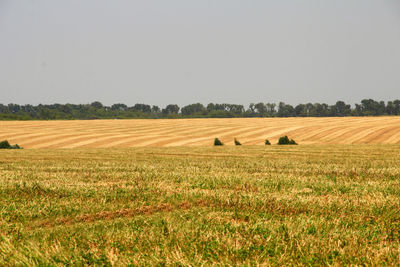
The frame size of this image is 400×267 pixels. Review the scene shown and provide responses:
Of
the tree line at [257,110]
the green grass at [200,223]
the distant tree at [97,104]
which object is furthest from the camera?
the distant tree at [97,104]

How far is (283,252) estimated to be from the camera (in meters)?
4.38

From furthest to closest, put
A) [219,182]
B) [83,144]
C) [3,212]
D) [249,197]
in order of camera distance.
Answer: [83,144] < [219,182] < [249,197] < [3,212]

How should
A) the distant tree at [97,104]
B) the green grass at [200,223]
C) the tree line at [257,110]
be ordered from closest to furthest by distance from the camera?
the green grass at [200,223]
the tree line at [257,110]
the distant tree at [97,104]

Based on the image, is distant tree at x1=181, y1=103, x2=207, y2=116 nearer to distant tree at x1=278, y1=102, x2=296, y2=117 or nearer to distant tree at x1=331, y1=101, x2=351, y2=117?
distant tree at x1=278, y1=102, x2=296, y2=117

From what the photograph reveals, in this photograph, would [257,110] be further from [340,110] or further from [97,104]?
[97,104]

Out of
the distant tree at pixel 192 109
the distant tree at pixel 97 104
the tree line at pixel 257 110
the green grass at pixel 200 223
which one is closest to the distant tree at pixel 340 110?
the tree line at pixel 257 110

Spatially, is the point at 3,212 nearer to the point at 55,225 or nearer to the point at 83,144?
the point at 55,225

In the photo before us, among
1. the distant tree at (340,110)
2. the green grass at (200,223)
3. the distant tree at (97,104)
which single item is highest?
the distant tree at (97,104)

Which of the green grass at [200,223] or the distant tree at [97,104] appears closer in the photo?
the green grass at [200,223]

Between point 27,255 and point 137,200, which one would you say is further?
point 137,200

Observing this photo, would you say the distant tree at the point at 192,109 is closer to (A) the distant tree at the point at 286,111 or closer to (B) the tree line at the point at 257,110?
(B) the tree line at the point at 257,110

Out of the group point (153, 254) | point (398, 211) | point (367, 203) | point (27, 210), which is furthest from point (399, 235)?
point (27, 210)

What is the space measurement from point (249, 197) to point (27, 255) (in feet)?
14.0

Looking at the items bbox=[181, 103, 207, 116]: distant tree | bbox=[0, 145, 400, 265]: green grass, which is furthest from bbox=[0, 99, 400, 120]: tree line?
bbox=[0, 145, 400, 265]: green grass
